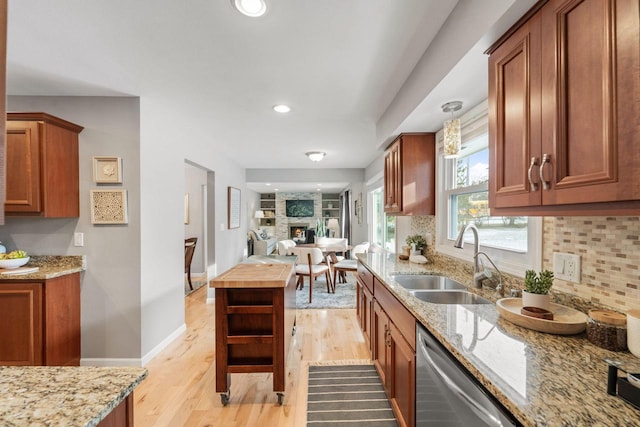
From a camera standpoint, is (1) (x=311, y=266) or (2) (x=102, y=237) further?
(1) (x=311, y=266)

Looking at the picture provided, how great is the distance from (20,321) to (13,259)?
0.49m

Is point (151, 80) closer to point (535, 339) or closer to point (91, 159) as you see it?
point (91, 159)

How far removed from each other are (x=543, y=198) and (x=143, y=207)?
9.29 feet

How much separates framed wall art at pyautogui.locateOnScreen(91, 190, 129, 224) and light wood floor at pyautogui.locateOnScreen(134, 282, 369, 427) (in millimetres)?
1348

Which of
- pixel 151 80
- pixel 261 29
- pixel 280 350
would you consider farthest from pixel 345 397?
pixel 151 80

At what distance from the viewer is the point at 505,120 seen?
1176 millimetres

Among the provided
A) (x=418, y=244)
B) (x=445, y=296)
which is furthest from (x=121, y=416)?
(x=418, y=244)

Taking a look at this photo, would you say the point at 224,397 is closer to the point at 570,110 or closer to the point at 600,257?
the point at 600,257

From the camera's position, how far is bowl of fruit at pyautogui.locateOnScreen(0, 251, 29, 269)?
214 centimetres

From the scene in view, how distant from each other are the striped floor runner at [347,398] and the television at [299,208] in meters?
9.19

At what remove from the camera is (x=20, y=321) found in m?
2.06

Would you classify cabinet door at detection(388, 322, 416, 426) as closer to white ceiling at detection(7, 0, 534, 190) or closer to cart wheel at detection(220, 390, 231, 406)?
cart wheel at detection(220, 390, 231, 406)

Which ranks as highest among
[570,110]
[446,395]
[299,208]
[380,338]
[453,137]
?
[453,137]

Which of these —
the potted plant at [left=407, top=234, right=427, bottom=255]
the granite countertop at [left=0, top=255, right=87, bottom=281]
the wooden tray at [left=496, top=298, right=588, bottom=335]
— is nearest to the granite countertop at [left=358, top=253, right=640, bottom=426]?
the wooden tray at [left=496, top=298, right=588, bottom=335]
